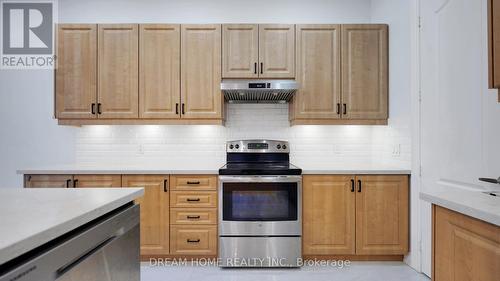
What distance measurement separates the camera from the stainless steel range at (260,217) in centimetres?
249

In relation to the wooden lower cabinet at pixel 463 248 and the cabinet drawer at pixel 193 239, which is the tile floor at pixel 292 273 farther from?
the wooden lower cabinet at pixel 463 248

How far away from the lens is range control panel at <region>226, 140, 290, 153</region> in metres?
3.05

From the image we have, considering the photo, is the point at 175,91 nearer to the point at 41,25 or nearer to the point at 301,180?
the point at 301,180

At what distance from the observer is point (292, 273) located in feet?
7.95

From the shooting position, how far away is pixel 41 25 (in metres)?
3.19

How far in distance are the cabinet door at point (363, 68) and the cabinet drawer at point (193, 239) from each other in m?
1.80

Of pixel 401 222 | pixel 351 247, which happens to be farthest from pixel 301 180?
pixel 401 222

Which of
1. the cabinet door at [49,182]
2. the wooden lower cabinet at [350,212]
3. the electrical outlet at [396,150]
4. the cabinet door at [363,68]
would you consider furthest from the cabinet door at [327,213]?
the cabinet door at [49,182]

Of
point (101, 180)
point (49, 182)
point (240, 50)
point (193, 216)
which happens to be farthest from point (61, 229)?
point (240, 50)

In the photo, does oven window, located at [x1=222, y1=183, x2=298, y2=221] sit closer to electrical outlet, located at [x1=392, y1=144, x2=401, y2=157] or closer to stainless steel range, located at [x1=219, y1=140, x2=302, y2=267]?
stainless steel range, located at [x1=219, y1=140, x2=302, y2=267]

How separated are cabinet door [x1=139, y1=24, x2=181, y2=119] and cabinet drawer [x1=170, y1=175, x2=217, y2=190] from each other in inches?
28.4

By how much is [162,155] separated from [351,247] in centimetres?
219

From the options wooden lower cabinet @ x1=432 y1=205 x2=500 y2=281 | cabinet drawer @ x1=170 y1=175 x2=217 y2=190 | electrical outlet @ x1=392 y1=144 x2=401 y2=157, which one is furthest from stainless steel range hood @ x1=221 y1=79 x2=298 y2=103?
wooden lower cabinet @ x1=432 y1=205 x2=500 y2=281

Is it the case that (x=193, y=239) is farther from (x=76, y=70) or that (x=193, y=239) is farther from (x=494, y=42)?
(x=494, y=42)
